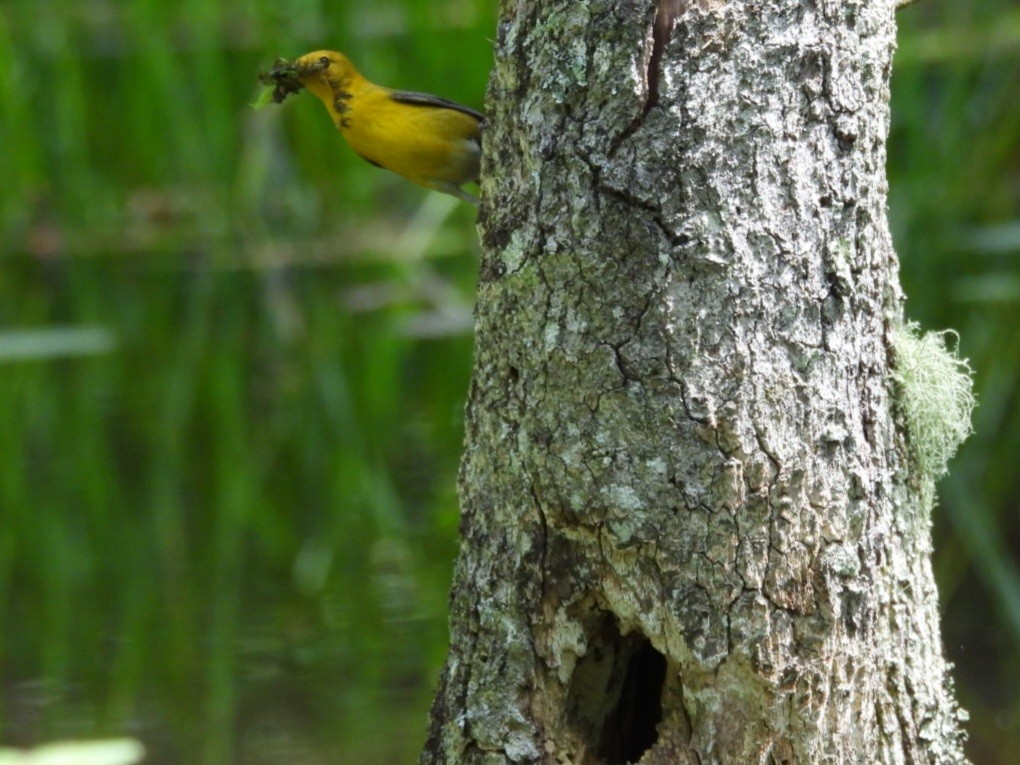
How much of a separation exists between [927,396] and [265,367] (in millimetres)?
6374

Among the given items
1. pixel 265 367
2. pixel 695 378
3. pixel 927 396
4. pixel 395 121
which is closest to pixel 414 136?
pixel 395 121

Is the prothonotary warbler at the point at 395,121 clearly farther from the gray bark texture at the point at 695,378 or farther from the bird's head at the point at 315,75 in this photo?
the gray bark texture at the point at 695,378

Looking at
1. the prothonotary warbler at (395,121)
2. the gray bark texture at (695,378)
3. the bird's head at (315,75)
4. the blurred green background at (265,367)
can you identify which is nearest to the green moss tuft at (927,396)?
the gray bark texture at (695,378)

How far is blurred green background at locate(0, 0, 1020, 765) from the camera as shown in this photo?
4.42m

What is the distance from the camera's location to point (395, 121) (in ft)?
9.77

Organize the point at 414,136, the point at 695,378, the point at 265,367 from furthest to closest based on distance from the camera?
the point at 265,367 → the point at 414,136 → the point at 695,378

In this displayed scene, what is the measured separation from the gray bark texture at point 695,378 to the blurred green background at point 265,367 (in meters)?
1.77

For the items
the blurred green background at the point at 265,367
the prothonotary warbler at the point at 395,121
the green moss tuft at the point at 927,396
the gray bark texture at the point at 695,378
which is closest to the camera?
the gray bark texture at the point at 695,378

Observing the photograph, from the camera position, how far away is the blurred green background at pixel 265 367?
442cm

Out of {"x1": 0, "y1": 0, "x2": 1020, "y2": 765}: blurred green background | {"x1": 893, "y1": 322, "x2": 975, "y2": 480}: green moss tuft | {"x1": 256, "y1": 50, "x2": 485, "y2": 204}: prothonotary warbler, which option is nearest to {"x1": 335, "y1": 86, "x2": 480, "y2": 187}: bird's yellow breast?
{"x1": 256, "y1": 50, "x2": 485, "y2": 204}: prothonotary warbler

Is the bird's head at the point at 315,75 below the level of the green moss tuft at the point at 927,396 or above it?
above

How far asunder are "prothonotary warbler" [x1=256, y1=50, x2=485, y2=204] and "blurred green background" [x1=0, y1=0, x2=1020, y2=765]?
5.37 feet

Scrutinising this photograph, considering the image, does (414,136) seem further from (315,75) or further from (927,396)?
(927,396)

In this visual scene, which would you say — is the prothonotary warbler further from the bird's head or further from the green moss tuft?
the green moss tuft
